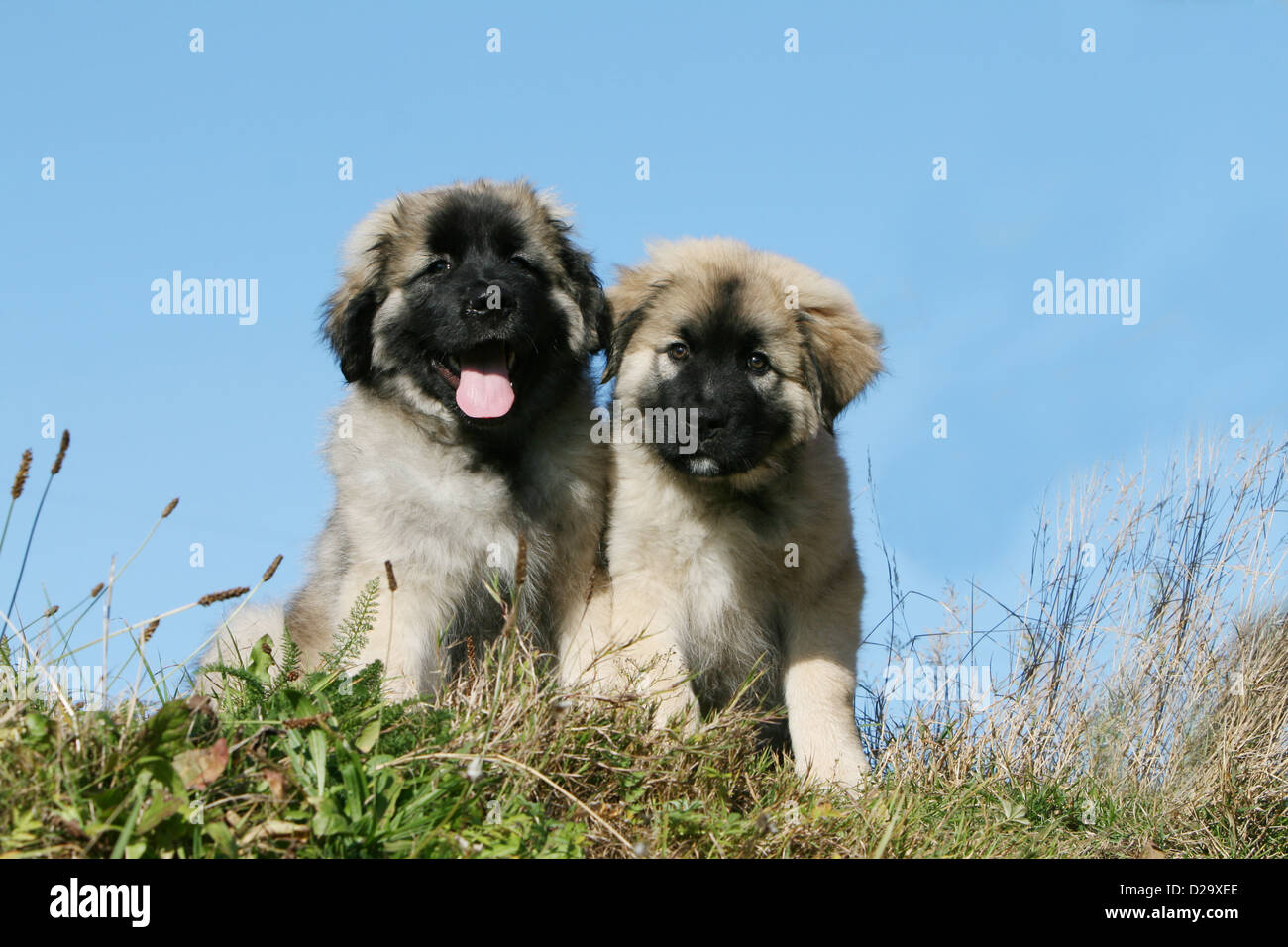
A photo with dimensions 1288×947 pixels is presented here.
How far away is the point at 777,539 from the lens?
14.0ft

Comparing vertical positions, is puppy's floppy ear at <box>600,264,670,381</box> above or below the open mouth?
above

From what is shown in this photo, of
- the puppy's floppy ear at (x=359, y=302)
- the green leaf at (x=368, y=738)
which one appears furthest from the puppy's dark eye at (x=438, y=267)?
the green leaf at (x=368, y=738)

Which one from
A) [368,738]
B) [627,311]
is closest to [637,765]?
[368,738]

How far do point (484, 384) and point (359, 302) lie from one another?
59 cm

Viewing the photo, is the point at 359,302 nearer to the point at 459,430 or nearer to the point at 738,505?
the point at 459,430

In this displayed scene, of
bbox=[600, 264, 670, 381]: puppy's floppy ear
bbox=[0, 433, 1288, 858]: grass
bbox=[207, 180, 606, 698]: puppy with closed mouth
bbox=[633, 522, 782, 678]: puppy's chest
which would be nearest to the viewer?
bbox=[0, 433, 1288, 858]: grass

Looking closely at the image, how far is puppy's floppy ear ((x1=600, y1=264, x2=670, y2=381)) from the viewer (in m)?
4.33

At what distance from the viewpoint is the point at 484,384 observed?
13.4 feet

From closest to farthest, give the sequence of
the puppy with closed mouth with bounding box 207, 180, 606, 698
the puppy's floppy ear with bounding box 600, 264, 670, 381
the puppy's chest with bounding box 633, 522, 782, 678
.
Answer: the puppy with closed mouth with bounding box 207, 180, 606, 698 < the puppy's chest with bounding box 633, 522, 782, 678 < the puppy's floppy ear with bounding box 600, 264, 670, 381

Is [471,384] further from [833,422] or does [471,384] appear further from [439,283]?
[833,422]

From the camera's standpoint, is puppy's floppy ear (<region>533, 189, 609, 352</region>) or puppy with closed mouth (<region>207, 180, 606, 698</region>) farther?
puppy's floppy ear (<region>533, 189, 609, 352</region>)

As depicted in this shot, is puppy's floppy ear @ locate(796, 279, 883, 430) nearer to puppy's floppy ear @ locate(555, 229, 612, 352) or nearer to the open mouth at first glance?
puppy's floppy ear @ locate(555, 229, 612, 352)

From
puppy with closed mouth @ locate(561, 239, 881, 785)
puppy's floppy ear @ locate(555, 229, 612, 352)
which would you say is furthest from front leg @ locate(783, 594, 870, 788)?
puppy's floppy ear @ locate(555, 229, 612, 352)
